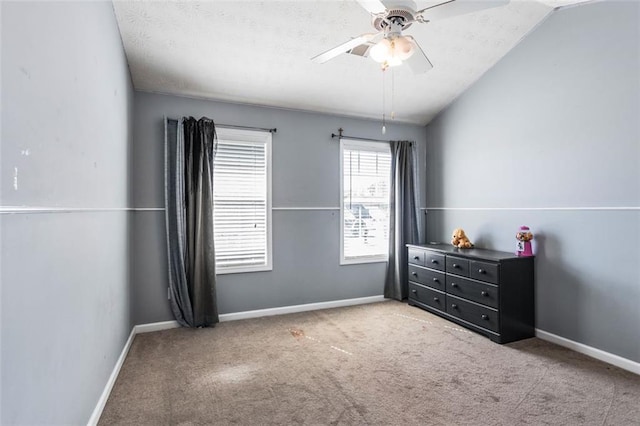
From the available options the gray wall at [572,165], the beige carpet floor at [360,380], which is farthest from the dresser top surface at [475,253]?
the beige carpet floor at [360,380]

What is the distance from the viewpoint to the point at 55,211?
4.45 ft

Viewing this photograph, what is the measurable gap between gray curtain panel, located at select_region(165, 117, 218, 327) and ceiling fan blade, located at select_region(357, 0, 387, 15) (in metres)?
2.20

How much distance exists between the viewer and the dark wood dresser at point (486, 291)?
10.2 ft

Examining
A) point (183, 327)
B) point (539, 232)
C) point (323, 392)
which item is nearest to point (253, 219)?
point (183, 327)

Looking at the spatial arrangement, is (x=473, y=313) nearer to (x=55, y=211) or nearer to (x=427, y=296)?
(x=427, y=296)

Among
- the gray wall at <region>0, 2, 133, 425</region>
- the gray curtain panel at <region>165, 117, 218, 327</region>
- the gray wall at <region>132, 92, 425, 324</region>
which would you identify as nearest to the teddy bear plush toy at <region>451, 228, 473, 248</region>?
the gray wall at <region>132, 92, 425, 324</region>

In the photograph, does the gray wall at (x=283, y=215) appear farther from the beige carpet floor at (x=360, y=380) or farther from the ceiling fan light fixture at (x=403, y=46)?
the ceiling fan light fixture at (x=403, y=46)

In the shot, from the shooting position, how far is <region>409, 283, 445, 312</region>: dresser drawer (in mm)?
3763

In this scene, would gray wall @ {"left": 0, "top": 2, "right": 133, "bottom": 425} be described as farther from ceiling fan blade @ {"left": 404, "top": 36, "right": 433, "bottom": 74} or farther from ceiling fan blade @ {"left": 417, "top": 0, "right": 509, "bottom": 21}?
ceiling fan blade @ {"left": 404, "top": 36, "right": 433, "bottom": 74}

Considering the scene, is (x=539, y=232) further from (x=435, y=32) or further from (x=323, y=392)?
(x=323, y=392)

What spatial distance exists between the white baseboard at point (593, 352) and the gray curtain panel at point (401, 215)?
1647 millimetres

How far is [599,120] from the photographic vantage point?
109 inches

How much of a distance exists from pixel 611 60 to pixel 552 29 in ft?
2.09

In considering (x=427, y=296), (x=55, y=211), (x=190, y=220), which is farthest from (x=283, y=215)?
(x=55, y=211)
